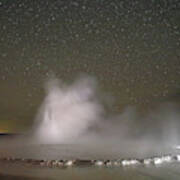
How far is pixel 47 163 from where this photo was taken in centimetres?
1056

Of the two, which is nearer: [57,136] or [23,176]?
[23,176]

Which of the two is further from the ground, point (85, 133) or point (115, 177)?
point (85, 133)

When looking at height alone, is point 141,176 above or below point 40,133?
below

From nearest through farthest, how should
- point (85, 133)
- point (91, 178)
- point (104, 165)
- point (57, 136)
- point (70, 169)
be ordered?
1. point (91, 178)
2. point (70, 169)
3. point (104, 165)
4. point (57, 136)
5. point (85, 133)

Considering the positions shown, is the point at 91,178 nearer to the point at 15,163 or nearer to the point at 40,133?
the point at 15,163

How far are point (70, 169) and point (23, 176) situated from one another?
191 cm

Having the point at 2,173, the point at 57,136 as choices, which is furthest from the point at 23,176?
the point at 57,136

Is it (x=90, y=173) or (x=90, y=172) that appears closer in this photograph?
(x=90, y=173)

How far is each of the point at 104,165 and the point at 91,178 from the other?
7.20 feet

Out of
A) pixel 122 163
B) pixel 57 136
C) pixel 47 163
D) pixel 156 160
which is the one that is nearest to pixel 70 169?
pixel 47 163

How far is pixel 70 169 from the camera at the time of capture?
952cm

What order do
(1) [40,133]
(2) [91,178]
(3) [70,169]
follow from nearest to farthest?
(2) [91,178] → (3) [70,169] → (1) [40,133]

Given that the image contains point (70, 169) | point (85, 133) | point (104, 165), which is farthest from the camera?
point (85, 133)

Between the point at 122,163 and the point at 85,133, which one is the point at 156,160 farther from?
the point at 85,133
